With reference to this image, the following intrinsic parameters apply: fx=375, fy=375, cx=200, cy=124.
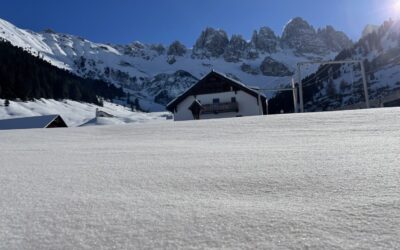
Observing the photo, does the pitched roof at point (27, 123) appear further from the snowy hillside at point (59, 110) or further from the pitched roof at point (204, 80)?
the snowy hillside at point (59, 110)

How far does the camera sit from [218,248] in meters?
1.62

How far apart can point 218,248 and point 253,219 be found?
1.16 ft

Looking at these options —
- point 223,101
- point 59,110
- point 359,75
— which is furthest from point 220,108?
point 359,75

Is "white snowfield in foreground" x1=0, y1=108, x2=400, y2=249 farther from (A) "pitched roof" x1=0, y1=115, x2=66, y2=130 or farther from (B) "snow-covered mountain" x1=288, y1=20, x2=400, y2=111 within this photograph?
(B) "snow-covered mountain" x1=288, y1=20, x2=400, y2=111

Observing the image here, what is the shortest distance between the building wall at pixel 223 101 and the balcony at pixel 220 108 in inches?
25.0

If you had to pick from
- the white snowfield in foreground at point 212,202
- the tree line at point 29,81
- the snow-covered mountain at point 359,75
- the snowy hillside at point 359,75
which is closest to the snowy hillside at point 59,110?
the tree line at point 29,81

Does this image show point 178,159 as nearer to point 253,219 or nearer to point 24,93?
point 253,219

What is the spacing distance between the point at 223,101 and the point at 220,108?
1.93m

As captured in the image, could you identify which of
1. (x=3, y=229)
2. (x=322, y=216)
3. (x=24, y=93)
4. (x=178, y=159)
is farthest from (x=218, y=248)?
(x=24, y=93)

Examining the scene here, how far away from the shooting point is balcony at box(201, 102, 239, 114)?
36594mm

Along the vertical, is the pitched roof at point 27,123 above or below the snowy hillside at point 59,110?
below

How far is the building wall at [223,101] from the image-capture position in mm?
37594

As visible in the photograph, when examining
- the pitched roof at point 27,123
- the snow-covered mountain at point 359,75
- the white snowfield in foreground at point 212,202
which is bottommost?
the white snowfield in foreground at point 212,202

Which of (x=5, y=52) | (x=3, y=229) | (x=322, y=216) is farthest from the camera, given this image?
(x=5, y=52)
